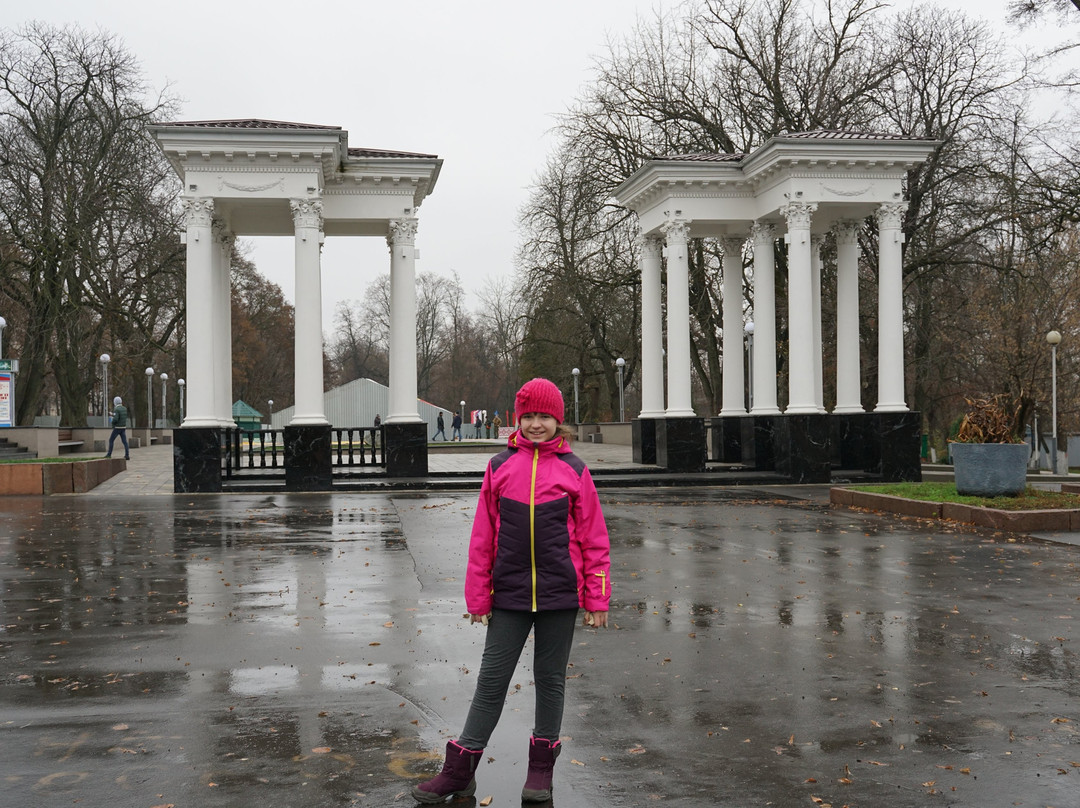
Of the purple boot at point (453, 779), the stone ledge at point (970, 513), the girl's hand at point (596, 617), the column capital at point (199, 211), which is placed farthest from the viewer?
the column capital at point (199, 211)

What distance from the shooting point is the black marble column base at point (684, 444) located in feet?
84.8

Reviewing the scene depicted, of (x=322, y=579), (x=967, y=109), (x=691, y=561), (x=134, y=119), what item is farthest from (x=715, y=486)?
(x=134, y=119)

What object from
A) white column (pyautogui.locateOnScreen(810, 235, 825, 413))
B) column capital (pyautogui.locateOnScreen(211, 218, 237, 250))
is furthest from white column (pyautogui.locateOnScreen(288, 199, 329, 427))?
white column (pyautogui.locateOnScreen(810, 235, 825, 413))

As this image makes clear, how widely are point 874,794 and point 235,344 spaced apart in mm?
71516

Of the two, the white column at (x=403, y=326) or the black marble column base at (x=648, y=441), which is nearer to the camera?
the white column at (x=403, y=326)

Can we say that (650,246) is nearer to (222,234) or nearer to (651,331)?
(651,331)

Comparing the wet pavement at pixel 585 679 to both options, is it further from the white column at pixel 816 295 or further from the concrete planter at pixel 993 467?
the white column at pixel 816 295

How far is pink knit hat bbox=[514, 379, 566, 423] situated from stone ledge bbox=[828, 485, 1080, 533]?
1142 centimetres

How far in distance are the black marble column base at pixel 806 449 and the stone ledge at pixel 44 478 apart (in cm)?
1571

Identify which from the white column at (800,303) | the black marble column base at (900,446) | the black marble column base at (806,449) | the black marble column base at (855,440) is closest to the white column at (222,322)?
the black marble column base at (806,449)

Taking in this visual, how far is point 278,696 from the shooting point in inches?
233

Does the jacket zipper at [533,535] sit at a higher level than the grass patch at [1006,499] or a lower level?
higher

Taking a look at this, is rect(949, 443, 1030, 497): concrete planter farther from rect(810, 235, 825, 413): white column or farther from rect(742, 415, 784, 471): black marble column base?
rect(810, 235, 825, 413): white column

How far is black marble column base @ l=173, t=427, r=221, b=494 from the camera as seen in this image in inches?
880
